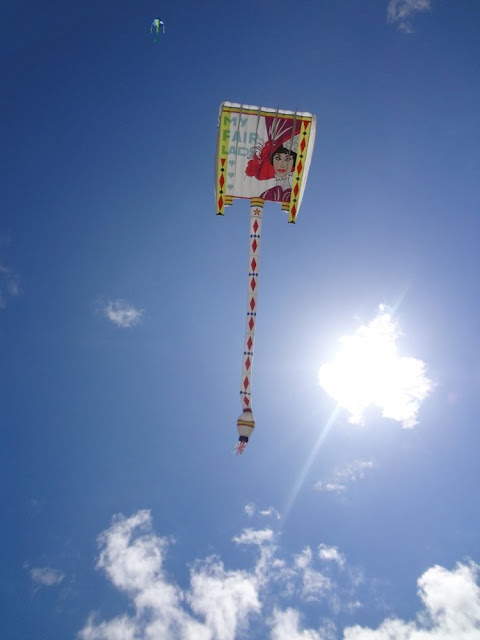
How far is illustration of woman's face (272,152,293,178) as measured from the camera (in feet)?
52.8

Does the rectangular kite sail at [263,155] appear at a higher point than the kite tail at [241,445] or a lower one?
higher

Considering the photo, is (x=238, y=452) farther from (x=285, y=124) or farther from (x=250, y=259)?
(x=285, y=124)

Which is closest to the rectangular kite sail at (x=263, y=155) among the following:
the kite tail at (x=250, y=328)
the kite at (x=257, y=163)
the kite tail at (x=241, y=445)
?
the kite at (x=257, y=163)

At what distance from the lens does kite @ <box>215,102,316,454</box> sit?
15.4 m

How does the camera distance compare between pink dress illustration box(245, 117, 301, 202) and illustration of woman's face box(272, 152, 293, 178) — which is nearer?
pink dress illustration box(245, 117, 301, 202)

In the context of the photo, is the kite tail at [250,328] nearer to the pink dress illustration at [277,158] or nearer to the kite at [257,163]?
the kite at [257,163]

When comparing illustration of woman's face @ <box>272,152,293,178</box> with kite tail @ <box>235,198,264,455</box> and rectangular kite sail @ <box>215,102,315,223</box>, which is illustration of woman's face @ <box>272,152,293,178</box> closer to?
rectangular kite sail @ <box>215,102,315,223</box>

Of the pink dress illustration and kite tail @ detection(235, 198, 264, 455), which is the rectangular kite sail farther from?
kite tail @ detection(235, 198, 264, 455)

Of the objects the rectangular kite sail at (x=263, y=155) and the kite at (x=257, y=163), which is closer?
the kite at (x=257, y=163)

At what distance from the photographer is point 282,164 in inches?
637

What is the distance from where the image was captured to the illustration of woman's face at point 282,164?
16094 mm

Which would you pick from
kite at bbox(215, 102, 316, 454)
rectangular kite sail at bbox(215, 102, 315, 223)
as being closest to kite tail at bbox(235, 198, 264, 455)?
kite at bbox(215, 102, 316, 454)

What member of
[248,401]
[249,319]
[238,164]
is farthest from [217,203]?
[248,401]

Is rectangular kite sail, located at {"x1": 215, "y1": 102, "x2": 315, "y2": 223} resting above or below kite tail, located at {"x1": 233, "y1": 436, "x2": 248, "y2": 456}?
above
